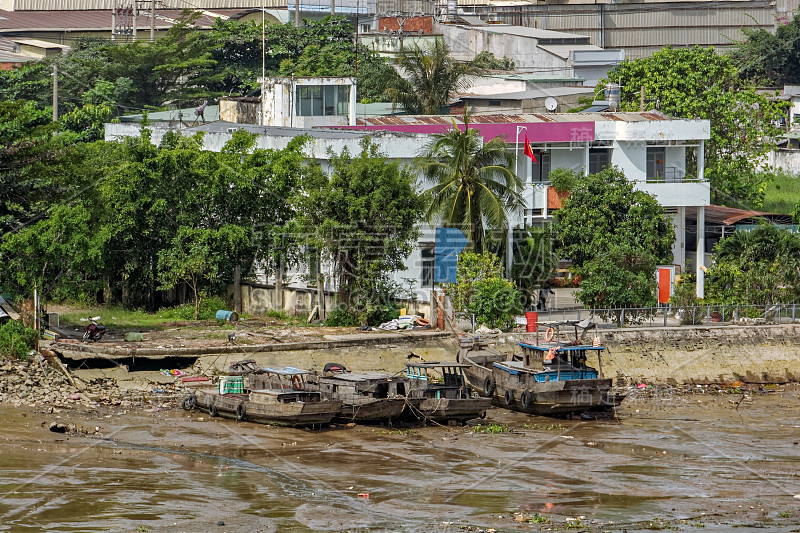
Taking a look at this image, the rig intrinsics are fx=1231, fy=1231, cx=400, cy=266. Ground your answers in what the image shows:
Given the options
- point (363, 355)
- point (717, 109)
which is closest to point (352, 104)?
point (717, 109)

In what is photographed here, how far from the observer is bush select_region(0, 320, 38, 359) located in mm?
34750

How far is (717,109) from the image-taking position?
60031 mm

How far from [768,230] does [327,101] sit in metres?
20.3

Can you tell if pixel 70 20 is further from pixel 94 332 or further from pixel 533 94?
pixel 94 332

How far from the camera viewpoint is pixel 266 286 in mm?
42219

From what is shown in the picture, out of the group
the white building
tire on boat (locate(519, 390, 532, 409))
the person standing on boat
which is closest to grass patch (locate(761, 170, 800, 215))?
the white building

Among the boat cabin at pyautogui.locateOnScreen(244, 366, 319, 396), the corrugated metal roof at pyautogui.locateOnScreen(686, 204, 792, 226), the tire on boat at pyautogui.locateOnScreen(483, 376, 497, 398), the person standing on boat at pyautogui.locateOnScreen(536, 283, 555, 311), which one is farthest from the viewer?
the corrugated metal roof at pyautogui.locateOnScreen(686, 204, 792, 226)

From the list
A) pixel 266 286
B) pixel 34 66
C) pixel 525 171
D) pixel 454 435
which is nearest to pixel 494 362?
pixel 454 435

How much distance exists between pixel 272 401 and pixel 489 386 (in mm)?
6761

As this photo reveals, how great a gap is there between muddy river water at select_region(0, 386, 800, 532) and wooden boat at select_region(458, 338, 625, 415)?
481 millimetres

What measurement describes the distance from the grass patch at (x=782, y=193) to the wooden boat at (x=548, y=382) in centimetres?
3339

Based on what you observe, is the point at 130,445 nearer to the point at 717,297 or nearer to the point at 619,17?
the point at 717,297

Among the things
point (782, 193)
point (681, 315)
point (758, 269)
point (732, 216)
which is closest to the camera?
point (681, 315)

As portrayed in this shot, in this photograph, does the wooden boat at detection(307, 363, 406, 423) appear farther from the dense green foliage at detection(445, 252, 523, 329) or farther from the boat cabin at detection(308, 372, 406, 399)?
the dense green foliage at detection(445, 252, 523, 329)
